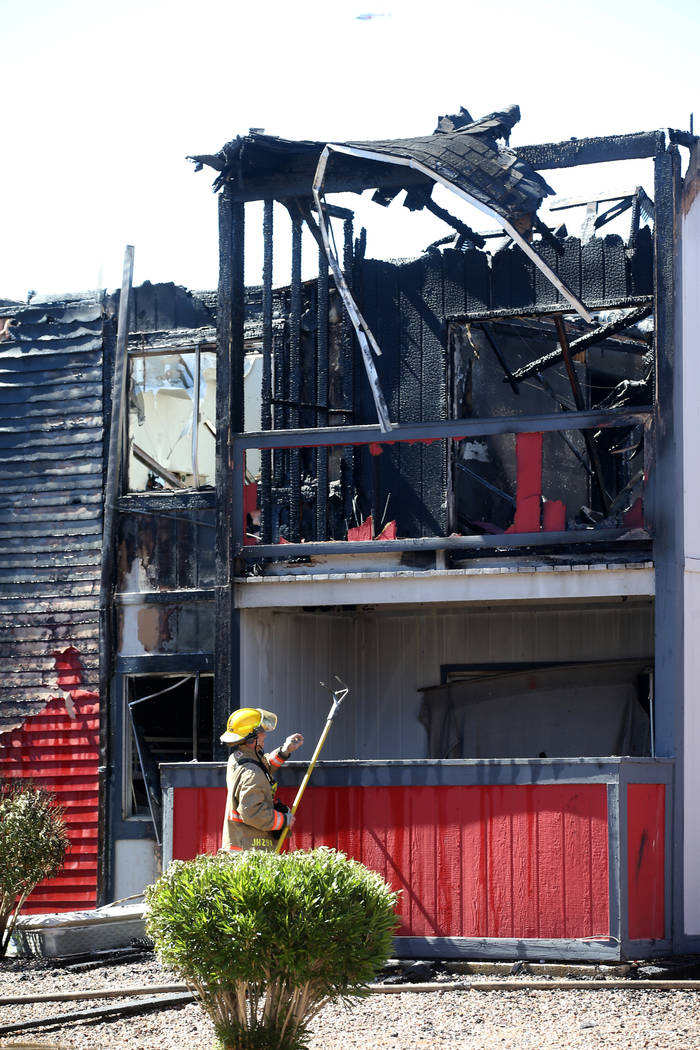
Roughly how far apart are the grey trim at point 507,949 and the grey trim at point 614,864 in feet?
0.36

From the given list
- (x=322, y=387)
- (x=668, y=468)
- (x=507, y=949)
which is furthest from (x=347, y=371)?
(x=507, y=949)

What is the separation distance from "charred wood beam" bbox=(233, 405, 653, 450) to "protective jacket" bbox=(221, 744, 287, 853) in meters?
3.03

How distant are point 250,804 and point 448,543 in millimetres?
2997

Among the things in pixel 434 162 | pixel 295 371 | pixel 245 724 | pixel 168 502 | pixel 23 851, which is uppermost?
pixel 434 162

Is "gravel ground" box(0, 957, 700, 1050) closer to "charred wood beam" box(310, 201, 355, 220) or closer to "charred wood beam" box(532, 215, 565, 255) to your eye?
"charred wood beam" box(532, 215, 565, 255)

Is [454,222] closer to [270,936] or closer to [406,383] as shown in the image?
[406,383]

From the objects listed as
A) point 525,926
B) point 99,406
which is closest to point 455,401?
point 99,406

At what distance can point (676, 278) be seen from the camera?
10.4m

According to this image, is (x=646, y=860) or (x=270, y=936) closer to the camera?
(x=270, y=936)

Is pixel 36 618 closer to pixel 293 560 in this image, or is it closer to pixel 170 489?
pixel 170 489

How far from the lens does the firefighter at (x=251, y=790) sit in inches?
357

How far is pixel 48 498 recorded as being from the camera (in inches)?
543

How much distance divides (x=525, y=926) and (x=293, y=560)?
13.1 feet

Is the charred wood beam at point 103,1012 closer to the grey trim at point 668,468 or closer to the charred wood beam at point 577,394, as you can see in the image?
the grey trim at point 668,468
